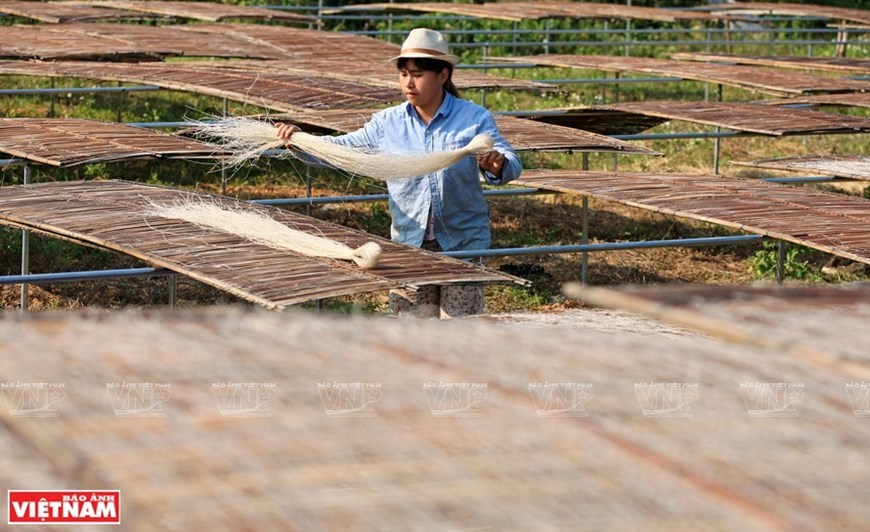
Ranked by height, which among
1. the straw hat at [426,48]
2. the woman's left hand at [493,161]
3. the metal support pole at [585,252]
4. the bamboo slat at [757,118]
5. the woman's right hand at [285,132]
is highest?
the straw hat at [426,48]

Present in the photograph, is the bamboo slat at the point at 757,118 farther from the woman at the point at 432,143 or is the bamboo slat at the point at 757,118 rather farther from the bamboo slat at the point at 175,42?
the woman at the point at 432,143

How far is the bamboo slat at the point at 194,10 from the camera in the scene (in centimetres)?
1569

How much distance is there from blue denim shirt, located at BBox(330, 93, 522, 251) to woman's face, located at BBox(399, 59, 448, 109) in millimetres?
52

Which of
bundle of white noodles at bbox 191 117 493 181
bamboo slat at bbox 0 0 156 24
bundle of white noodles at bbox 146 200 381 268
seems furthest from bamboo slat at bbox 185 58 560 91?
bundle of white noodles at bbox 146 200 381 268

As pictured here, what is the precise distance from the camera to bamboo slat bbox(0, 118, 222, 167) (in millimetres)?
7375

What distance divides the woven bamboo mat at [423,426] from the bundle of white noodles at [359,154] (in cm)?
256

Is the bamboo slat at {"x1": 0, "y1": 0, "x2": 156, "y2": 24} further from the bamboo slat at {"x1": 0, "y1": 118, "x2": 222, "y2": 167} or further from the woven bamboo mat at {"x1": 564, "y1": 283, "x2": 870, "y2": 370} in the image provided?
the woven bamboo mat at {"x1": 564, "y1": 283, "x2": 870, "y2": 370}

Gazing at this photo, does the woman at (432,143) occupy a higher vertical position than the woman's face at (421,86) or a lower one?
lower

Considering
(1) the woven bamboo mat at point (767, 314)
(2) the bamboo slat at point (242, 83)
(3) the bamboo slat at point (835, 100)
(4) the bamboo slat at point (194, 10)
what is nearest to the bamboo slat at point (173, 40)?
(2) the bamboo slat at point (242, 83)

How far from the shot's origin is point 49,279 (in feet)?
17.1

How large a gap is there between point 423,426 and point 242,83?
24.9ft

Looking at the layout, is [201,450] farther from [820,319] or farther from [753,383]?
[820,319]

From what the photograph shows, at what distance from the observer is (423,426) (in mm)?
2391

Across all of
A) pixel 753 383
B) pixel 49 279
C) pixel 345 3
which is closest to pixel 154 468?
pixel 753 383
